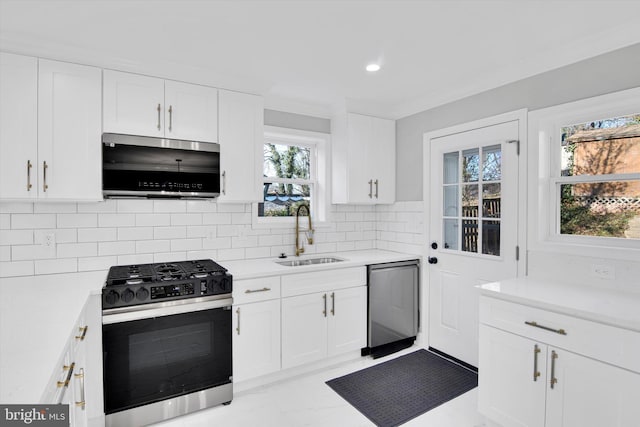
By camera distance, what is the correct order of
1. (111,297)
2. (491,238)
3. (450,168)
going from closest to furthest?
1. (111,297)
2. (491,238)
3. (450,168)

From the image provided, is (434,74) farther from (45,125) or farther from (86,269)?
(86,269)

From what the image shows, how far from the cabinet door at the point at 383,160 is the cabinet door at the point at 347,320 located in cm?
108

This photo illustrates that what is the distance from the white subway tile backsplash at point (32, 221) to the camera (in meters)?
2.41

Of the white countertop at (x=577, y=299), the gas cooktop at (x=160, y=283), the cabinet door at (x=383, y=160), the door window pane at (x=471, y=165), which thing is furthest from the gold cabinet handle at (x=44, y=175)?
the door window pane at (x=471, y=165)

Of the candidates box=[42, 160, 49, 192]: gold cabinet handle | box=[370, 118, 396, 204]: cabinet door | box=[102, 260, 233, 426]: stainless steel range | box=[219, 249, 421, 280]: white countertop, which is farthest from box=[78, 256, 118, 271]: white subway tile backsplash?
box=[370, 118, 396, 204]: cabinet door

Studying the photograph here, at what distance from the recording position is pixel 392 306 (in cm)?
332

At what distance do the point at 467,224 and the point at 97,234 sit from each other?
297cm

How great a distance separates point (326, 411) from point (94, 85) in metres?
2.71

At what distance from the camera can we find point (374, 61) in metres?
2.56

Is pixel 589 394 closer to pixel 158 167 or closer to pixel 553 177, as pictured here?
pixel 553 177

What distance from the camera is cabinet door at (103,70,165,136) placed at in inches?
95.9

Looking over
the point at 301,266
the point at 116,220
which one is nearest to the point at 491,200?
the point at 301,266

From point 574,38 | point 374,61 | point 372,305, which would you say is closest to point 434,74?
point 374,61

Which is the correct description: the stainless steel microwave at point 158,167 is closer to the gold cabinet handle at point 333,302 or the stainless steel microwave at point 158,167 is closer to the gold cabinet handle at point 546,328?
the gold cabinet handle at point 333,302
